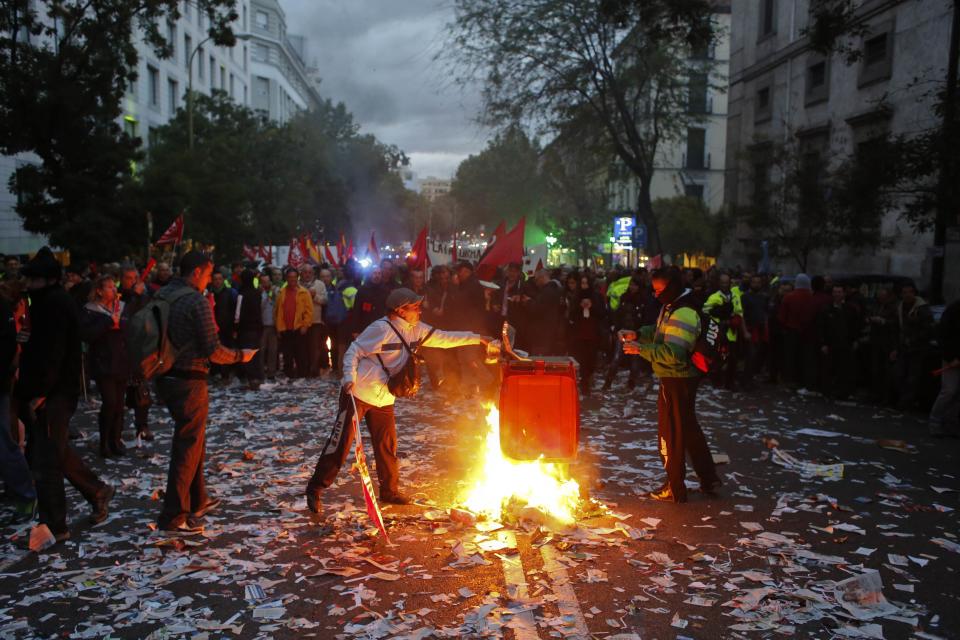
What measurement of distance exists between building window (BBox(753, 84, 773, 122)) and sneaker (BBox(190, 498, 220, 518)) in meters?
28.9

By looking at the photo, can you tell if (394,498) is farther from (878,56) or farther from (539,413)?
(878,56)

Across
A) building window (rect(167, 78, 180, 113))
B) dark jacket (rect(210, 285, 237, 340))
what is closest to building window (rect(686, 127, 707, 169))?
building window (rect(167, 78, 180, 113))

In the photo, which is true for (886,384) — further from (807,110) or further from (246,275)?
(807,110)

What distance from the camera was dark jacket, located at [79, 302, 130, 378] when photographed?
845 centimetres

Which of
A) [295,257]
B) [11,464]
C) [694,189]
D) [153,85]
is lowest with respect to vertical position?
[11,464]

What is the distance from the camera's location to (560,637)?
4.51m

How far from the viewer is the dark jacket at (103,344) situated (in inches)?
333

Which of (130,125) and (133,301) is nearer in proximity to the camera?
(133,301)

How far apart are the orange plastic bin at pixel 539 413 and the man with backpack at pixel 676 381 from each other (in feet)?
2.47

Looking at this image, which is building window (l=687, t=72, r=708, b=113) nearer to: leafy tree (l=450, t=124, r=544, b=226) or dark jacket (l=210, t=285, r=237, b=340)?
leafy tree (l=450, t=124, r=544, b=226)

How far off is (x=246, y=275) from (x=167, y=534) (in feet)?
24.7

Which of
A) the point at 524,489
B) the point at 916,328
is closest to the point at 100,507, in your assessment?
the point at 524,489

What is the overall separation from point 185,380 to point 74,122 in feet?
53.6

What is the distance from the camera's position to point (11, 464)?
6.38 meters
